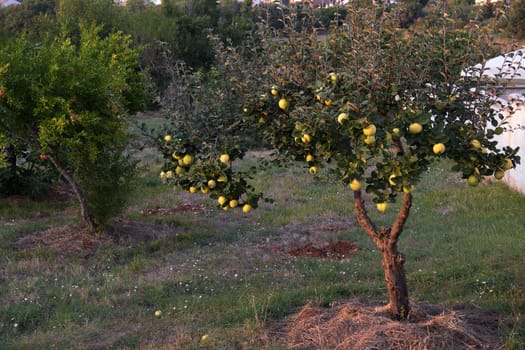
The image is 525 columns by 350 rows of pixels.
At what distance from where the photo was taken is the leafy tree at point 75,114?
7195 mm

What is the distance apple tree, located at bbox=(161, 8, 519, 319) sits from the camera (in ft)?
11.3

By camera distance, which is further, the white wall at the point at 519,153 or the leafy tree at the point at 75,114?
the white wall at the point at 519,153

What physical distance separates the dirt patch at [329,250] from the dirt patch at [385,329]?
2.19 metres

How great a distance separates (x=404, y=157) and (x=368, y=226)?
3.66ft

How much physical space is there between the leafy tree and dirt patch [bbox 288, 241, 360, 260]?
7.95 ft

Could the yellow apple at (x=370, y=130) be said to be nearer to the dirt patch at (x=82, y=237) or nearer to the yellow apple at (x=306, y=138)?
the yellow apple at (x=306, y=138)

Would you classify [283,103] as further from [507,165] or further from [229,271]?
[229,271]

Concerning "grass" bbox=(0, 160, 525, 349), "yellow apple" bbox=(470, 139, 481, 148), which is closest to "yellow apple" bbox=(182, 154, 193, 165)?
"grass" bbox=(0, 160, 525, 349)

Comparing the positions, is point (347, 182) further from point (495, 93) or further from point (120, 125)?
point (120, 125)

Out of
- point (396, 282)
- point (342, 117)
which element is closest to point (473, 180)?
point (342, 117)

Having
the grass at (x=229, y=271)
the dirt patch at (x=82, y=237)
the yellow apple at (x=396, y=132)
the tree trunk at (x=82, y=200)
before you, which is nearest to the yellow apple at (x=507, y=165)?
the yellow apple at (x=396, y=132)

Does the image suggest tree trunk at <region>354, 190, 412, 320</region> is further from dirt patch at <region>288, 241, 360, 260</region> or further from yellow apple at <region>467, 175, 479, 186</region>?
dirt patch at <region>288, 241, 360, 260</region>

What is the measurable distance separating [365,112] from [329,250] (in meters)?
4.03

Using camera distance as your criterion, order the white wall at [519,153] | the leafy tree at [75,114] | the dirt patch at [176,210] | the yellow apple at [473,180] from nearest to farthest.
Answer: the yellow apple at [473,180] → the leafy tree at [75,114] → the dirt patch at [176,210] → the white wall at [519,153]
